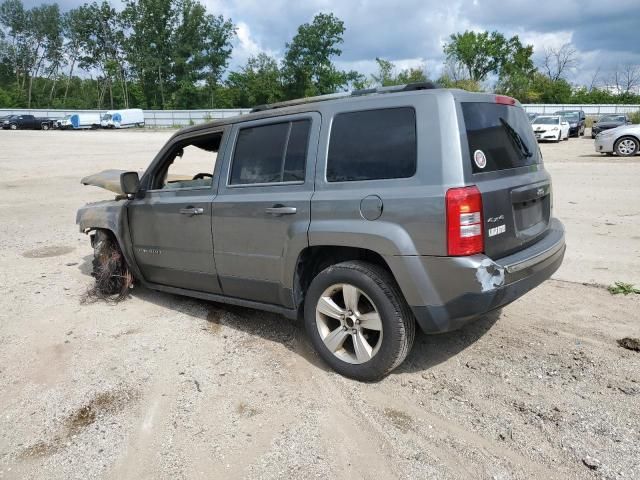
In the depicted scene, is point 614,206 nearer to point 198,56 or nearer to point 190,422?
point 190,422

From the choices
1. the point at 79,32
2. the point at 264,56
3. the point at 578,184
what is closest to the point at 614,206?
the point at 578,184

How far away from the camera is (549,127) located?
1101 inches

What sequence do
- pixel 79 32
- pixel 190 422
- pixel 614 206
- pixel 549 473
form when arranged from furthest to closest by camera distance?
pixel 79 32 → pixel 614 206 → pixel 190 422 → pixel 549 473

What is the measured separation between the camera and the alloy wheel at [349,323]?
350 cm

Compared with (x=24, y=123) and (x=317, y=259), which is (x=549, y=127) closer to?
(x=317, y=259)

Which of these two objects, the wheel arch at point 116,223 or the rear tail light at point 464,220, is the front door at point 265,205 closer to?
the rear tail light at point 464,220

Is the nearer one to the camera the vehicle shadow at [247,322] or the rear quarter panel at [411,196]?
the rear quarter panel at [411,196]

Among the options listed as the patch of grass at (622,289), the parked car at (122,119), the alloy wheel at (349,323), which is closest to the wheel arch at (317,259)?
the alloy wheel at (349,323)

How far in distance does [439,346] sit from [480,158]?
61.4 inches

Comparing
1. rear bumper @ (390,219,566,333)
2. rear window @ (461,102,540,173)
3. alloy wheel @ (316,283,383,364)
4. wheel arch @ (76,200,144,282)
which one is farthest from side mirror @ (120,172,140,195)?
rear window @ (461,102,540,173)

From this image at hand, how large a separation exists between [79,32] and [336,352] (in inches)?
3791

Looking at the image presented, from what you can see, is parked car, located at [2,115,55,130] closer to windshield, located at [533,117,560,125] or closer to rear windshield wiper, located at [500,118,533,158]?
windshield, located at [533,117,560,125]

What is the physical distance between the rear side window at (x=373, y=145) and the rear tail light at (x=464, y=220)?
33 centimetres

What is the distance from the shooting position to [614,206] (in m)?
9.24
